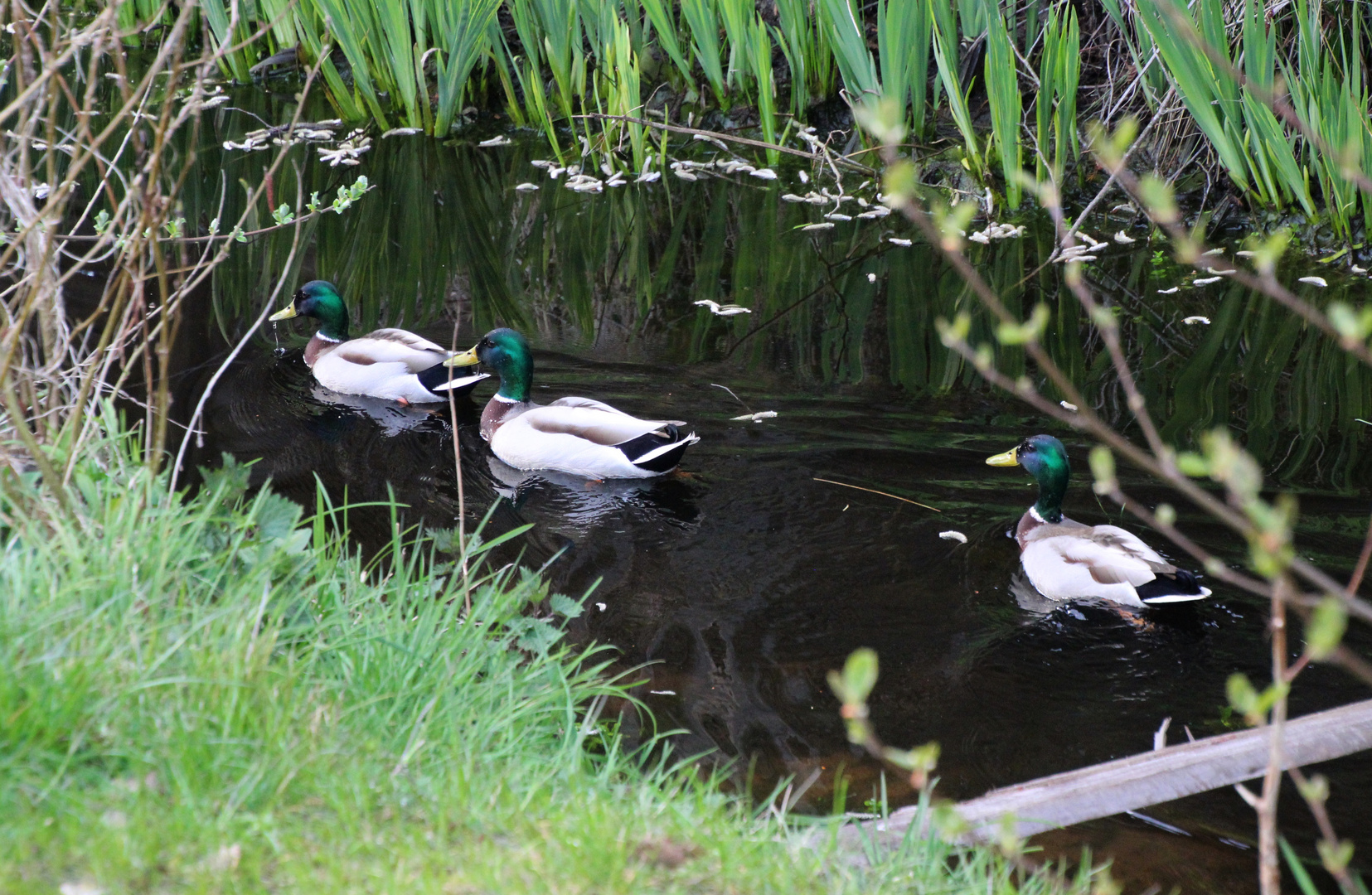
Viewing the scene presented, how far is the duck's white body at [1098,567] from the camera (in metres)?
4.68

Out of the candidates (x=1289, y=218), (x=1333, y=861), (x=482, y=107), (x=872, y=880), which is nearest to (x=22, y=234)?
(x=872, y=880)

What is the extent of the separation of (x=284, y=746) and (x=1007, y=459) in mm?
3761

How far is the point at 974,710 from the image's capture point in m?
4.14

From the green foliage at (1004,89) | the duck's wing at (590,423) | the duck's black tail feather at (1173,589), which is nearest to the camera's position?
the duck's black tail feather at (1173,589)

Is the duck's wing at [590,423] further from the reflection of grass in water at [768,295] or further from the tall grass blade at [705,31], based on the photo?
the tall grass blade at [705,31]

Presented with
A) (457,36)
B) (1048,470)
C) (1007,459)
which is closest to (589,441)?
(1007,459)

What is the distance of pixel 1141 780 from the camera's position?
2.97 meters

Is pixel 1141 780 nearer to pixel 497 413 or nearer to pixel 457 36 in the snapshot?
pixel 497 413

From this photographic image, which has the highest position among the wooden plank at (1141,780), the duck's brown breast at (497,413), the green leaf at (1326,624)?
the green leaf at (1326,624)

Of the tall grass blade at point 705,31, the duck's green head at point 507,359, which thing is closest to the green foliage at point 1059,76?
the tall grass blade at point 705,31

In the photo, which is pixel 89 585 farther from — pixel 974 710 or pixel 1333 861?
pixel 974 710

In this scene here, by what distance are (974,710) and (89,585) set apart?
267 centimetres

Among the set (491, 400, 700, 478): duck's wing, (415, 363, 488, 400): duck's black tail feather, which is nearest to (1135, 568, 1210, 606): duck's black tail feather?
(491, 400, 700, 478): duck's wing

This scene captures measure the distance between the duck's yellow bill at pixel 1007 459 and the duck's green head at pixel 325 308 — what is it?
3.73m
